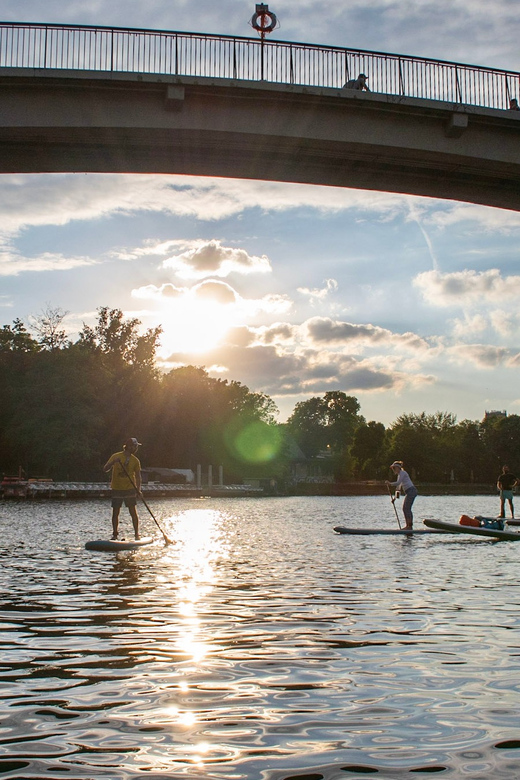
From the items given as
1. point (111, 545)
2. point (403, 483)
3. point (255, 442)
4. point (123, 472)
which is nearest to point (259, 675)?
point (111, 545)

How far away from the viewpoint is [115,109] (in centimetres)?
2238

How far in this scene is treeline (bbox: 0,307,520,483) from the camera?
65.7 metres

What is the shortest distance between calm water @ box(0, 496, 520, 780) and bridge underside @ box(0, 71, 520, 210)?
523 inches

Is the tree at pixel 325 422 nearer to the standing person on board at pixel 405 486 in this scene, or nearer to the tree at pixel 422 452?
the tree at pixel 422 452

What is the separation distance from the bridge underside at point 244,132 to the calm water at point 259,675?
13297mm

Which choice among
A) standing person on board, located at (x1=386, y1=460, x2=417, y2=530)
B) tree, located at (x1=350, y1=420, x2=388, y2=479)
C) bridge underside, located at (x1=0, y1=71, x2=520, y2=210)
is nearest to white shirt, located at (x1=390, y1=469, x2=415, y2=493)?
standing person on board, located at (x1=386, y1=460, x2=417, y2=530)

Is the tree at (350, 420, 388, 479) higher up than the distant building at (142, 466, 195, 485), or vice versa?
the tree at (350, 420, 388, 479)

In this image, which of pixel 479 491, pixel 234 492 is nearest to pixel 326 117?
pixel 234 492

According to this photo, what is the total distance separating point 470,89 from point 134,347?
62593mm

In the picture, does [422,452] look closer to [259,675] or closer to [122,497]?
[122,497]

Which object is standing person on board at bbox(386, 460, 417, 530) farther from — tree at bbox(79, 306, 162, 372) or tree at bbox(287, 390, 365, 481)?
tree at bbox(287, 390, 365, 481)

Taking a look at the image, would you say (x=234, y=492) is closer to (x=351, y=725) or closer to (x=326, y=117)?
(x=326, y=117)

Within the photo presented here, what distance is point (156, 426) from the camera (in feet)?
275

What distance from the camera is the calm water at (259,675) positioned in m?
3.98
